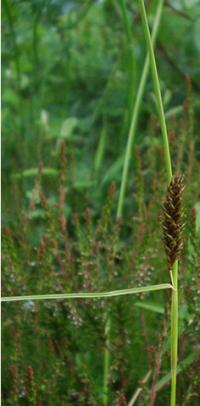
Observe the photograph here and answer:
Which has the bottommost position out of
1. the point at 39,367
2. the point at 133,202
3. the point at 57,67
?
the point at 39,367

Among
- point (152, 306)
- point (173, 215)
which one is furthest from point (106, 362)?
point (173, 215)

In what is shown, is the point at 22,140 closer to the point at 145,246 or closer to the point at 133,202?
the point at 133,202

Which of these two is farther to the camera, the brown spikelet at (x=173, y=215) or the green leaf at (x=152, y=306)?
the green leaf at (x=152, y=306)

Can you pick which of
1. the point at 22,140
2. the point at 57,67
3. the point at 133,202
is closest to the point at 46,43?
the point at 57,67

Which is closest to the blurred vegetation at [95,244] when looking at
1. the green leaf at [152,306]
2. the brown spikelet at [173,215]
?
the green leaf at [152,306]

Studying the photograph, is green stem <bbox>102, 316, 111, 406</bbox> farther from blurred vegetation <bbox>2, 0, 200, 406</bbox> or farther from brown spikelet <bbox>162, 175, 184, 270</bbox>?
brown spikelet <bbox>162, 175, 184, 270</bbox>

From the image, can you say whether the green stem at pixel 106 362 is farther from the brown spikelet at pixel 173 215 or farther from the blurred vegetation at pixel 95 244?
the brown spikelet at pixel 173 215

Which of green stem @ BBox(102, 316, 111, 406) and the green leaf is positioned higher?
the green leaf

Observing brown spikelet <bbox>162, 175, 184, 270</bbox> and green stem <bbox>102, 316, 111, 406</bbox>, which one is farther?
green stem <bbox>102, 316, 111, 406</bbox>

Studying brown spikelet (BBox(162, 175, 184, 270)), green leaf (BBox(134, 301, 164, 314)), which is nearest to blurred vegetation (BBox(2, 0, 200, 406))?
green leaf (BBox(134, 301, 164, 314))
